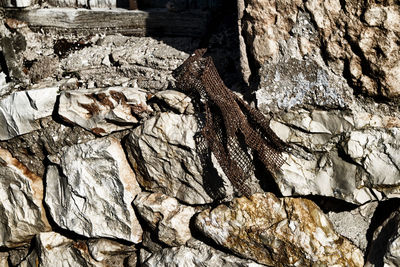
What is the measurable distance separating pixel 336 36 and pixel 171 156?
119 cm

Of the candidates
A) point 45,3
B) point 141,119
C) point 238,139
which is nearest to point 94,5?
point 45,3

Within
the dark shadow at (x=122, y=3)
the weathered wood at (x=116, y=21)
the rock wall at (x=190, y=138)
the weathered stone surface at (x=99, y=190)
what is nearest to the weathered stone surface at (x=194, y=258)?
the rock wall at (x=190, y=138)

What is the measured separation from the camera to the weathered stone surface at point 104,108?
3178 mm

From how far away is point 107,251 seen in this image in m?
3.40

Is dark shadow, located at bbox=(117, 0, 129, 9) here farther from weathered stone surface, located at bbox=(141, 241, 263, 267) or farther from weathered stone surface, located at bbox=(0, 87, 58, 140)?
weathered stone surface, located at bbox=(141, 241, 263, 267)

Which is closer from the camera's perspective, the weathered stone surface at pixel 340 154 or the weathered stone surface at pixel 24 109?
the weathered stone surface at pixel 340 154

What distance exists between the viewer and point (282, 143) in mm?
2918

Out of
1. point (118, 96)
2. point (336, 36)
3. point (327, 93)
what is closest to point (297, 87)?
point (327, 93)

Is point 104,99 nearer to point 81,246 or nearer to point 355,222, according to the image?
point 81,246

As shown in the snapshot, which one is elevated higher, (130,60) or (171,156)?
(130,60)

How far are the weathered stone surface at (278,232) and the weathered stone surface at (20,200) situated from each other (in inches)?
49.7

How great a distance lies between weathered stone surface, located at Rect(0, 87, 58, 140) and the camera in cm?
339

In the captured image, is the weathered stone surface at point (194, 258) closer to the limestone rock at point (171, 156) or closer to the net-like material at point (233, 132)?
the limestone rock at point (171, 156)

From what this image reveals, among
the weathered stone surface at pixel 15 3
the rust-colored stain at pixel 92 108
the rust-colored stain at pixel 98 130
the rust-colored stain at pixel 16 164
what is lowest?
the rust-colored stain at pixel 16 164
